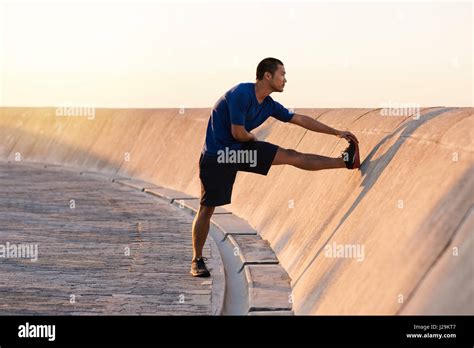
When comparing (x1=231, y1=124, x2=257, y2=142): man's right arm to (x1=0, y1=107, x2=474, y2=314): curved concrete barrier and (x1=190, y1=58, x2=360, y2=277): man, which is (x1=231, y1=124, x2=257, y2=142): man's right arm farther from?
(x1=0, y1=107, x2=474, y2=314): curved concrete barrier

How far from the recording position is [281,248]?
9039 millimetres

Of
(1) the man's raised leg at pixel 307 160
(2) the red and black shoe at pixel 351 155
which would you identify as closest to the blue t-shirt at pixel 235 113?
(1) the man's raised leg at pixel 307 160

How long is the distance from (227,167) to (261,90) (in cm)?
89

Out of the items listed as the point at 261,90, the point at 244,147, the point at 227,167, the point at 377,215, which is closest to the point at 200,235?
the point at 227,167

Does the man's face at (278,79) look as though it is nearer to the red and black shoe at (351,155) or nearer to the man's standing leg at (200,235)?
the red and black shoe at (351,155)

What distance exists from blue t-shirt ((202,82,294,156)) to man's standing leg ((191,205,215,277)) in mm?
646

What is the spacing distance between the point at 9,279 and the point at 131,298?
173cm

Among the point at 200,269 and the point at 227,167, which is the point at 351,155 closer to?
the point at 227,167

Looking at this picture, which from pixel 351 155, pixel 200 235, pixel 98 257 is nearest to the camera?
pixel 351 155

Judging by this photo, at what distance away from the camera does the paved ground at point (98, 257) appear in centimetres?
719

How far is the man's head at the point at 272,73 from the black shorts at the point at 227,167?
65 cm

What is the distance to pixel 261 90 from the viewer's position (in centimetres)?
782

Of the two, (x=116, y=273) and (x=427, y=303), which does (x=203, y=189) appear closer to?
(x=116, y=273)

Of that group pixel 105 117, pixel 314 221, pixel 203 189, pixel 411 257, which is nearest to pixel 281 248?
pixel 314 221
